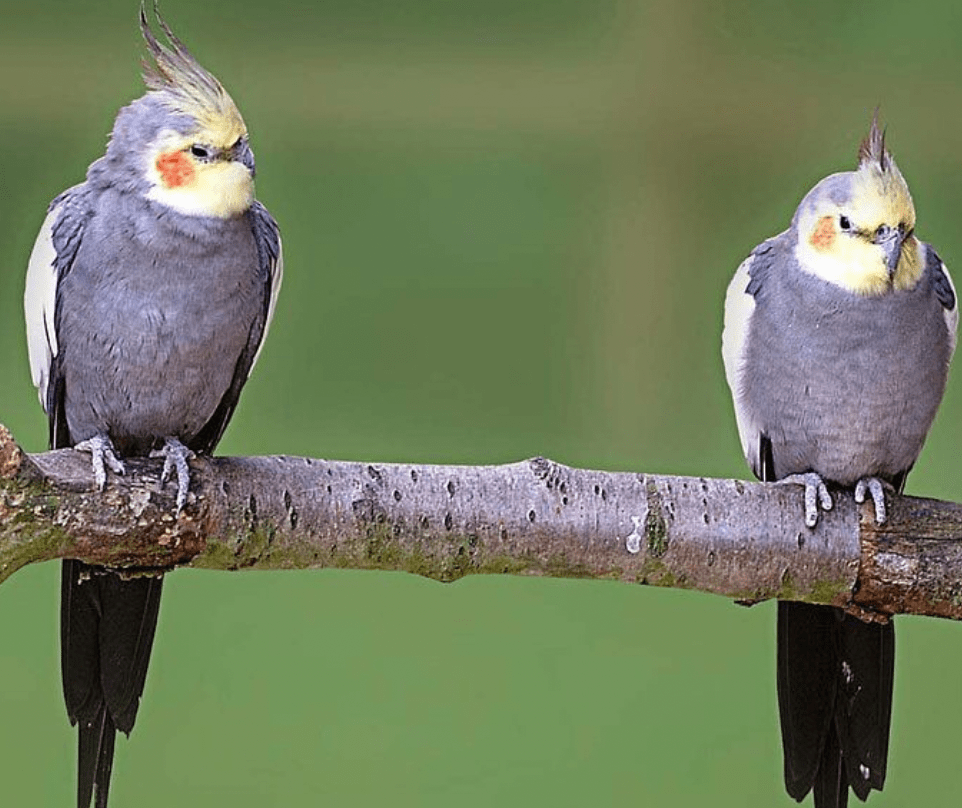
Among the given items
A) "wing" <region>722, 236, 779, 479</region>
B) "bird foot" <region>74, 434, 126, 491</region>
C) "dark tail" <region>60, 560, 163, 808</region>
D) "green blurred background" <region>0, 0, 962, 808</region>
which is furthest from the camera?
"green blurred background" <region>0, 0, 962, 808</region>

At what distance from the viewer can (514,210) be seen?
2170 mm

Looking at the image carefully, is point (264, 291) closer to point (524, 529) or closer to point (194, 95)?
point (194, 95)

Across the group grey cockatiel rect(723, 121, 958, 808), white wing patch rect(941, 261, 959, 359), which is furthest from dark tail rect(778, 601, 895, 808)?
white wing patch rect(941, 261, 959, 359)

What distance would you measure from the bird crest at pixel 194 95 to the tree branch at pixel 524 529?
254 mm

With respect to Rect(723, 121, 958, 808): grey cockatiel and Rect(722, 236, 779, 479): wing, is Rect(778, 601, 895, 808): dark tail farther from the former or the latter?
Rect(722, 236, 779, 479): wing

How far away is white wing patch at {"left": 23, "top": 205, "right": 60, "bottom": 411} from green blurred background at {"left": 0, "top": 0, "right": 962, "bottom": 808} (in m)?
0.81

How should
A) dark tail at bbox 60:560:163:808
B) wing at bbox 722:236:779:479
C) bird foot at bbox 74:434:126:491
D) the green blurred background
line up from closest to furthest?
bird foot at bbox 74:434:126:491 → dark tail at bbox 60:560:163:808 → wing at bbox 722:236:779:479 → the green blurred background

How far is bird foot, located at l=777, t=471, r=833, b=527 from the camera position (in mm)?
1270

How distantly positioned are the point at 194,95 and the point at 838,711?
2.38 ft

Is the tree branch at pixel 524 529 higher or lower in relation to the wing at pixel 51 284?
lower

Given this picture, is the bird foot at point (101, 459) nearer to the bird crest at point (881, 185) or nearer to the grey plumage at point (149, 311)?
the grey plumage at point (149, 311)

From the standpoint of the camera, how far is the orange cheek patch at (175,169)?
118cm

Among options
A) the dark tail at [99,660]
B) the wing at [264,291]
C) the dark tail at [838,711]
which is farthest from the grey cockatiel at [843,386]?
the dark tail at [99,660]

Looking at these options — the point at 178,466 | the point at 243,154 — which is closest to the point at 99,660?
the point at 178,466
